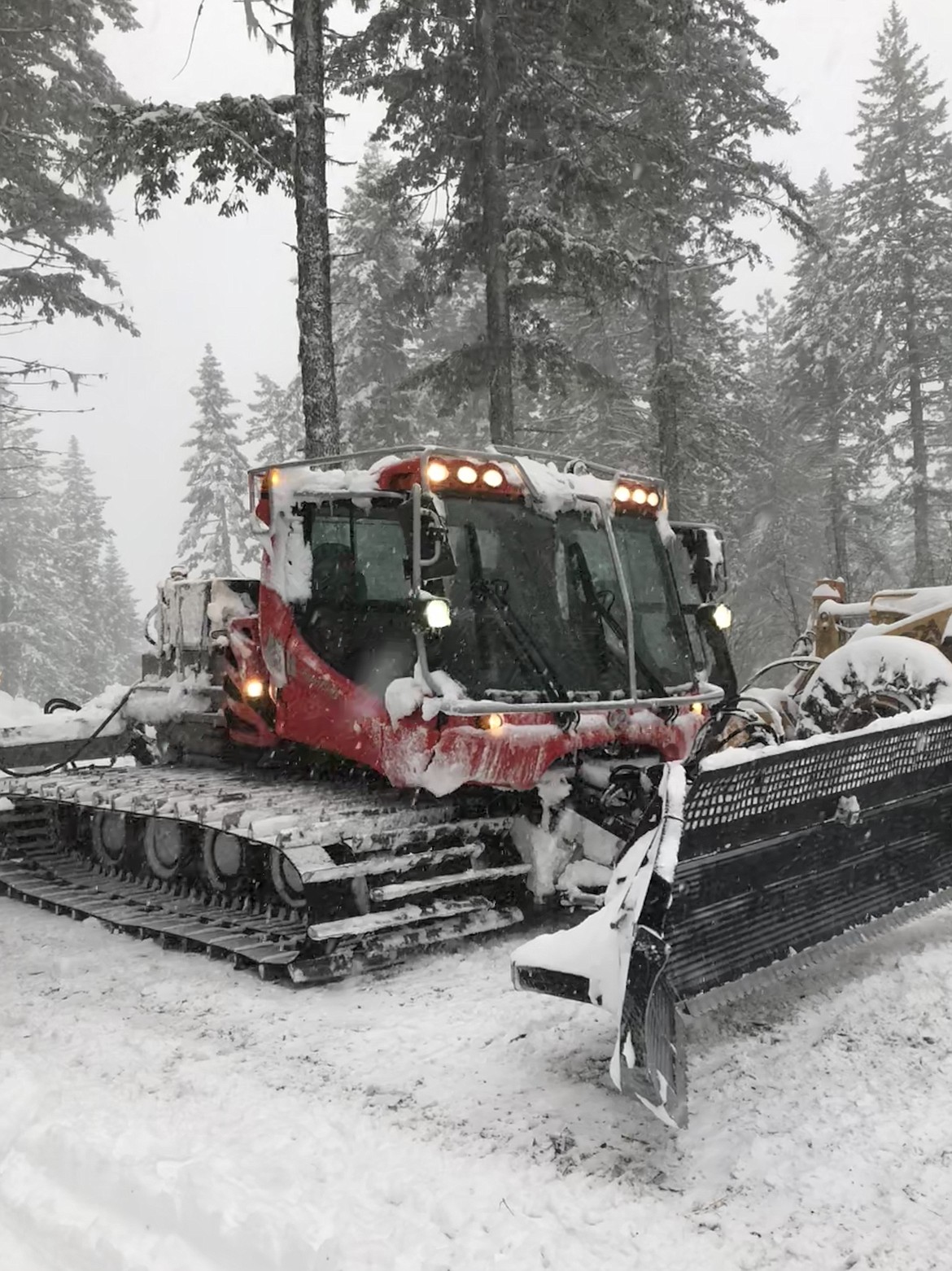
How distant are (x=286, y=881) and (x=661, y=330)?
18.8 m

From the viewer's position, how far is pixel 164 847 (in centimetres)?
693

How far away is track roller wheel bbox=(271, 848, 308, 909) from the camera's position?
18.9ft

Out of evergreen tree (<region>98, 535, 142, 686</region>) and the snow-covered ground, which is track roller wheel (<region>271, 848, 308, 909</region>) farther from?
evergreen tree (<region>98, 535, 142, 686</region>)

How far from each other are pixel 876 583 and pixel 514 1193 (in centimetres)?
3604

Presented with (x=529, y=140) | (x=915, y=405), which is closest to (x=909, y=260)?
(x=915, y=405)

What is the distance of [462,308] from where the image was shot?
108ft

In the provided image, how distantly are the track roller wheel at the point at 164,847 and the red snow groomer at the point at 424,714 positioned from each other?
0.02 meters

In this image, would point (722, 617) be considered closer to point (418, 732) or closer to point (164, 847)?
point (418, 732)

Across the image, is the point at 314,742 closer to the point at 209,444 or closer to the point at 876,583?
Answer: the point at 876,583

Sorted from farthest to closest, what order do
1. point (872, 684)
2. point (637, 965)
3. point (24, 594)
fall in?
1. point (24, 594)
2. point (872, 684)
3. point (637, 965)

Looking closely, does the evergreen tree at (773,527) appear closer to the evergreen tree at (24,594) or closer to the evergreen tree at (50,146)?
the evergreen tree at (50,146)

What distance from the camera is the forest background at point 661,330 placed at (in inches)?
632

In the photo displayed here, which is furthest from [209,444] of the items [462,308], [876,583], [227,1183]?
[227,1183]

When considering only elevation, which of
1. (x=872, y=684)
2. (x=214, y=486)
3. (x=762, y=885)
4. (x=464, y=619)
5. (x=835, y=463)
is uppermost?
(x=214, y=486)
